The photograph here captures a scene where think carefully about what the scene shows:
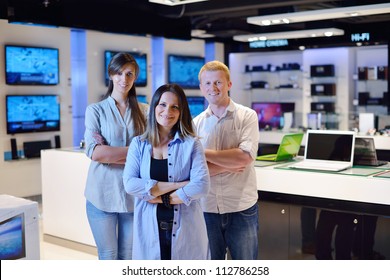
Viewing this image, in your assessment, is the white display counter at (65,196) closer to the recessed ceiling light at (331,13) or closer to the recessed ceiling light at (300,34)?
the recessed ceiling light at (331,13)

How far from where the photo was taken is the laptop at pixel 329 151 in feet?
13.1

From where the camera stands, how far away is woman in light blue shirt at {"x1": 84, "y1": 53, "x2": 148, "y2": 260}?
2879 millimetres

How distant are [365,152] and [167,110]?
7.61ft

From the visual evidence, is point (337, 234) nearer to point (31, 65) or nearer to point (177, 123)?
point (177, 123)

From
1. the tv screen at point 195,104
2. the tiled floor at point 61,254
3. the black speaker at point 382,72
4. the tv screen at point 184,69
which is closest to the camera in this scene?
the tiled floor at point 61,254

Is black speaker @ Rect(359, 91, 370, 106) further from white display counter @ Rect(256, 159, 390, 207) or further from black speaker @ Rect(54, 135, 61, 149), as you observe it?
white display counter @ Rect(256, 159, 390, 207)

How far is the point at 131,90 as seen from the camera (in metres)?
3.03

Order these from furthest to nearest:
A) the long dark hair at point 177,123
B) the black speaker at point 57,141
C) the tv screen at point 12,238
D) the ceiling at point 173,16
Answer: the black speaker at point 57,141 → the ceiling at point 173,16 → the long dark hair at point 177,123 → the tv screen at point 12,238

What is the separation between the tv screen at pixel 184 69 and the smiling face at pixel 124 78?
6.92m

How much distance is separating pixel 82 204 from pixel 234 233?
111 inches

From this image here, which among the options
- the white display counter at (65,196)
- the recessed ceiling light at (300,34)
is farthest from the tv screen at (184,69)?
the white display counter at (65,196)

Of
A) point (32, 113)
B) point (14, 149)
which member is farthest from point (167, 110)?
point (32, 113)
